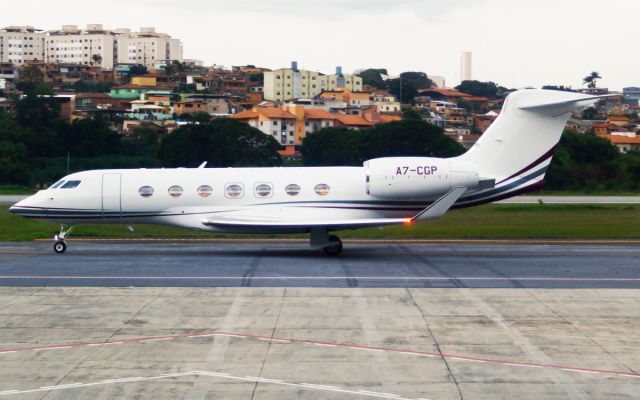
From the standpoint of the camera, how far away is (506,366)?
16125 mm

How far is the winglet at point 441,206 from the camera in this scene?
96.5 ft

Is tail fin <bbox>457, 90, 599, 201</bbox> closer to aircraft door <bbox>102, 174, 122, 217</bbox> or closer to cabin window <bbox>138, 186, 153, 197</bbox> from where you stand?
cabin window <bbox>138, 186, 153, 197</bbox>

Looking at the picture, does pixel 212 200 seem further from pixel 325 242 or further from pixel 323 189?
Result: pixel 325 242

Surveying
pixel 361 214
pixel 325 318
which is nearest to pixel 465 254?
pixel 361 214

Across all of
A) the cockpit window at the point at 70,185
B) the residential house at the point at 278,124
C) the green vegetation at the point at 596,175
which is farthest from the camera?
the residential house at the point at 278,124

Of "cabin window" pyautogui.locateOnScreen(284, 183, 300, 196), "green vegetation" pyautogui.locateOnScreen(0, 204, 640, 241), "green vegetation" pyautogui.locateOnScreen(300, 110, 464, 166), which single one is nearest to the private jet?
"cabin window" pyautogui.locateOnScreen(284, 183, 300, 196)

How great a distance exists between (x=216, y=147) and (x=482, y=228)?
31.4 meters

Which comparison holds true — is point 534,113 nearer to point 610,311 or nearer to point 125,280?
point 610,311

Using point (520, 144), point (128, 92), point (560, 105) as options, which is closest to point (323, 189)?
point (520, 144)

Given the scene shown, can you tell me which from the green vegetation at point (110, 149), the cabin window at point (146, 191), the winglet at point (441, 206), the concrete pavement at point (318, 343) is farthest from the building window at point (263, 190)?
the green vegetation at point (110, 149)

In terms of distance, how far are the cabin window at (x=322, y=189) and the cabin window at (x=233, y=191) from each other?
7.86 ft

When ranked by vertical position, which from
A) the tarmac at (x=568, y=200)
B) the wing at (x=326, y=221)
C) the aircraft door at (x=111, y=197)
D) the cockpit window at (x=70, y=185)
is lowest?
the tarmac at (x=568, y=200)

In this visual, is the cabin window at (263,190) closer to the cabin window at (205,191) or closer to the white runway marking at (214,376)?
the cabin window at (205,191)

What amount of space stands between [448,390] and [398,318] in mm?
5493
